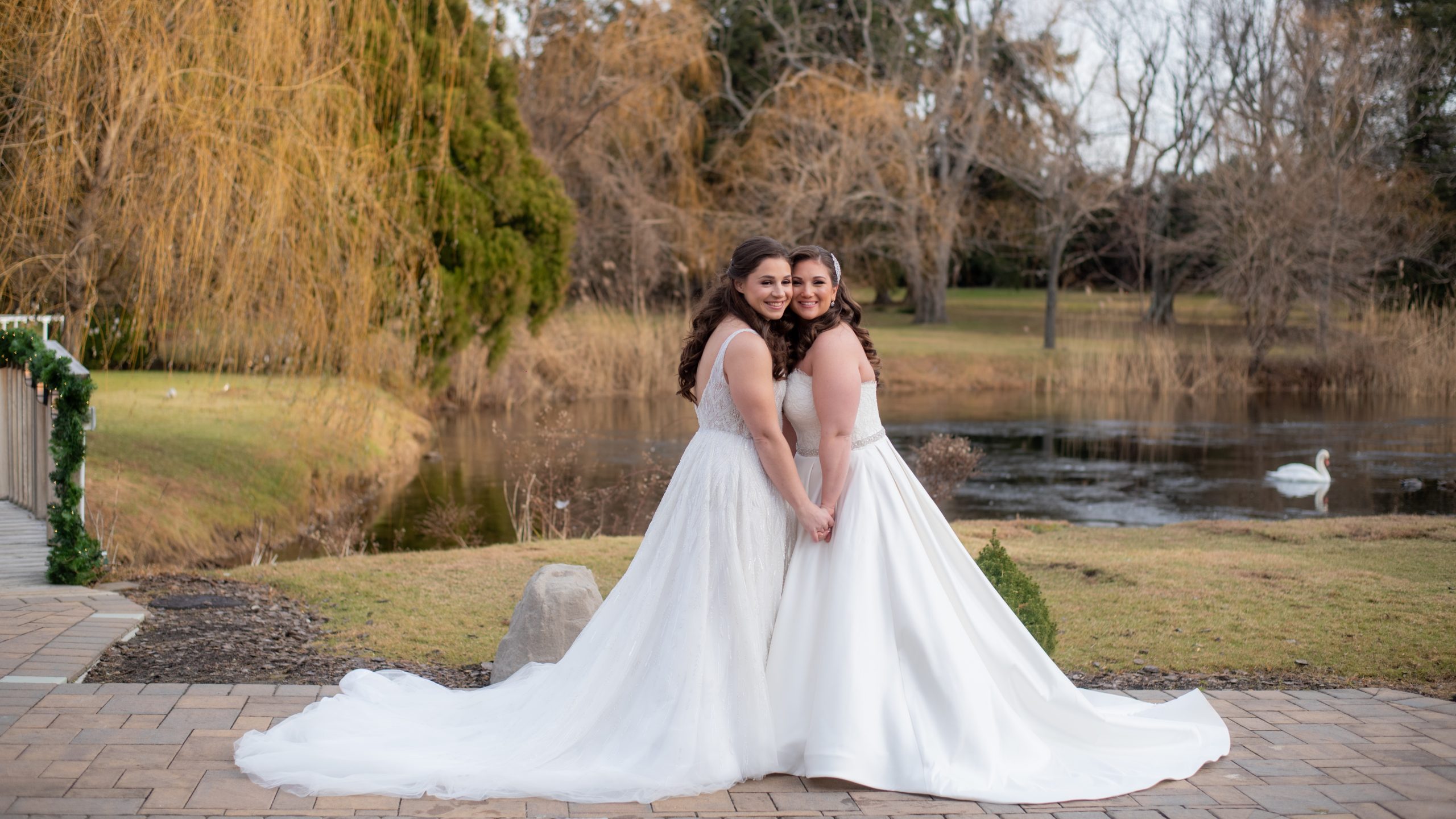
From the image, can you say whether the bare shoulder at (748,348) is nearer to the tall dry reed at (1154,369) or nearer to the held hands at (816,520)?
the held hands at (816,520)

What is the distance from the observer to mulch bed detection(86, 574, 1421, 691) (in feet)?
17.9

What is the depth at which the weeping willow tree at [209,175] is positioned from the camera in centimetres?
827

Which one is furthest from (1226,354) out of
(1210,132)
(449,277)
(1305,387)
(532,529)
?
(532,529)

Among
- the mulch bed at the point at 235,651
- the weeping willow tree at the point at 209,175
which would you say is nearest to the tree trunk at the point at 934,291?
the weeping willow tree at the point at 209,175

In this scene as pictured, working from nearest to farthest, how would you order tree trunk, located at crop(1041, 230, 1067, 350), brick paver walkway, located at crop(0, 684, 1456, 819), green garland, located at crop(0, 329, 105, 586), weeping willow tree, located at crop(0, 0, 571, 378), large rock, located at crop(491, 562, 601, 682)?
1. brick paver walkway, located at crop(0, 684, 1456, 819)
2. large rock, located at crop(491, 562, 601, 682)
3. green garland, located at crop(0, 329, 105, 586)
4. weeping willow tree, located at crop(0, 0, 571, 378)
5. tree trunk, located at crop(1041, 230, 1067, 350)

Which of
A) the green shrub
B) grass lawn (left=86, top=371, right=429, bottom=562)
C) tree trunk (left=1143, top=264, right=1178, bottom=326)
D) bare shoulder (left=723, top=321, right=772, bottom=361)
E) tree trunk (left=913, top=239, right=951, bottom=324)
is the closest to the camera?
bare shoulder (left=723, top=321, right=772, bottom=361)

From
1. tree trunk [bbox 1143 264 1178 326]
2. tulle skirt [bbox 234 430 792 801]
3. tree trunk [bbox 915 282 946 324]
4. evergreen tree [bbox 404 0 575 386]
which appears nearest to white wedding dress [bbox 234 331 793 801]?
tulle skirt [bbox 234 430 792 801]

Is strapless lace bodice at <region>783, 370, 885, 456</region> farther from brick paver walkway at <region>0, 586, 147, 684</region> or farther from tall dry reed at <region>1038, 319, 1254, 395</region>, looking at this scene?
tall dry reed at <region>1038, 319, 1254, 395</region>

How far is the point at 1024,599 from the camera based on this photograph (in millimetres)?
5594

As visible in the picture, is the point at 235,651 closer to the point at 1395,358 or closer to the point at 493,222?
the point at 493,222

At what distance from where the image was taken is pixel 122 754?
4129mm

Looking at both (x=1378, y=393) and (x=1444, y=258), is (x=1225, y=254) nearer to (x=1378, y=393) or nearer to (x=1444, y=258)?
(x=1378, y=393)

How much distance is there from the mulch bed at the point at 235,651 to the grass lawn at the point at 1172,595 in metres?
0.21

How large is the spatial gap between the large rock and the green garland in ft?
9.15
